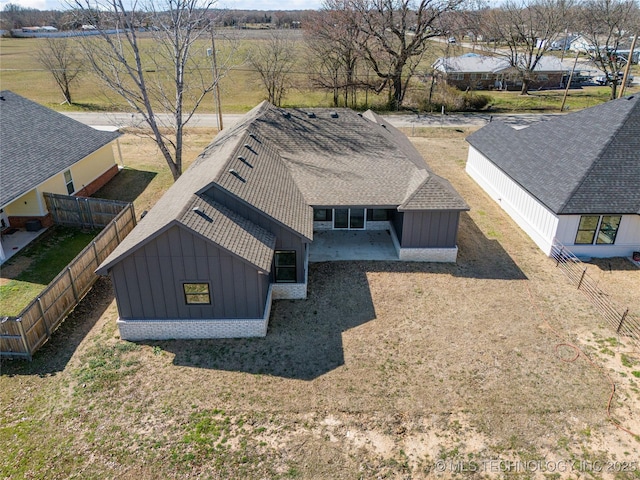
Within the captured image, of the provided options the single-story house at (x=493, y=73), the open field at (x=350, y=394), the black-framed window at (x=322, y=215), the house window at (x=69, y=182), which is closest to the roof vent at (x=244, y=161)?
the black-framed window at (x=322, y=215)

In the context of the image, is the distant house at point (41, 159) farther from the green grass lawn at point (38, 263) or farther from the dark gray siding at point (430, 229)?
the dark gray siding at point (430, 229)

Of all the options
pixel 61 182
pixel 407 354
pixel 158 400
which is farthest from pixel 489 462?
pixel 61 182

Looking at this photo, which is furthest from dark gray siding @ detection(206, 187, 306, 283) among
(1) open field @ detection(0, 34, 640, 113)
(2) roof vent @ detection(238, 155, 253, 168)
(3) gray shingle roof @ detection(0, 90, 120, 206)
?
(1) open field @ detection(0, 34, 640, 113)

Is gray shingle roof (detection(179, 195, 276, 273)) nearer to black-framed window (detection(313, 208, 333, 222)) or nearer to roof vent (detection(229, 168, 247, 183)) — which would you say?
roof vent (detection(229, 168, 247, 183))

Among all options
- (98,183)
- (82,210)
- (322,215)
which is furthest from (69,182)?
(322,215)

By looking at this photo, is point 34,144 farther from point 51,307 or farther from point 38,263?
point 51,307
